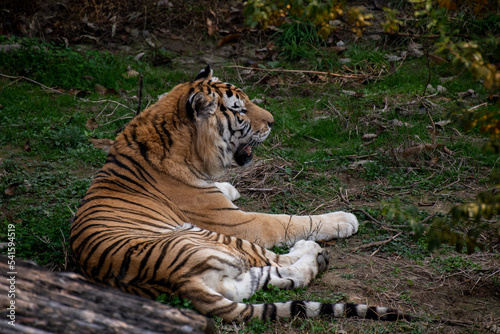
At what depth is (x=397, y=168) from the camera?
486 cm

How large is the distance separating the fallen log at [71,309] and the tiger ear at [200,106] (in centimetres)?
204

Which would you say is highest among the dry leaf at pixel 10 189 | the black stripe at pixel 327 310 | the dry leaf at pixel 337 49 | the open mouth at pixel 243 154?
the dry leaf at pixel 337 49

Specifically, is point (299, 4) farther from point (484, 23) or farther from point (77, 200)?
point (484, 23)

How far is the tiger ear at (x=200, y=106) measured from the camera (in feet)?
12.3

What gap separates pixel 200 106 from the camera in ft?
12.5

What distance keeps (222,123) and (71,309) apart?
96.0 inches

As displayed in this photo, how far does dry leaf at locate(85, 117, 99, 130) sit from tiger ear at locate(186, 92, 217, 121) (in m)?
2.59

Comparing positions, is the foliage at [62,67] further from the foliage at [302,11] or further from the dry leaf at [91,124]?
the foliage at [302,11]

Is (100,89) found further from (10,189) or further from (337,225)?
(337,225)

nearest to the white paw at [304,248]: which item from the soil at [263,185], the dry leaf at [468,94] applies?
the soil at [263,185]

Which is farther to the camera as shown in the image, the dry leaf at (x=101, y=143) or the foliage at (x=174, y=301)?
the dry leaf at (x=101, y=143)

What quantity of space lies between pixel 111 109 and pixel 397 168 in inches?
146

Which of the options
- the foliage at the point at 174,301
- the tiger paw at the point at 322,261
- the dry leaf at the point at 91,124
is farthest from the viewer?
the dry leaf at the point at 91,124

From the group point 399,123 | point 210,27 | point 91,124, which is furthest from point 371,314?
point 210,27
